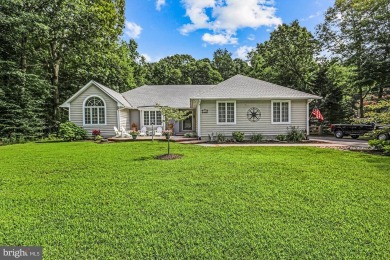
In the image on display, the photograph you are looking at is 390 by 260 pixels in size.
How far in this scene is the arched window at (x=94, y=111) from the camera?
1658 centimetres

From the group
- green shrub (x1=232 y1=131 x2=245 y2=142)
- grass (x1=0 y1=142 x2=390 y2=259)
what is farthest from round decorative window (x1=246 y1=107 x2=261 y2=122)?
grass (x1=0 y1=142 x2=390 y2=259)

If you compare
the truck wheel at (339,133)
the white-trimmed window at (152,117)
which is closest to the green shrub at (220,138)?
the white-trimmed window at (152,117)

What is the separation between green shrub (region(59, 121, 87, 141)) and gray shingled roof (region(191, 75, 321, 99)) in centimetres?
825

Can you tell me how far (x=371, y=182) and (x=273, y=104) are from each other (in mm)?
9498

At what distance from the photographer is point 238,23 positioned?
24.6 metres

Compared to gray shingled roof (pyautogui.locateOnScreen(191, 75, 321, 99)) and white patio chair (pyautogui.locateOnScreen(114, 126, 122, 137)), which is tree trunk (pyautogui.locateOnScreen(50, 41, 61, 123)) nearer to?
white patio chair (pyautogui.locateOnScreen(114, 126, 122, 137))

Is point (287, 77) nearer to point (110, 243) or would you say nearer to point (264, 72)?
point (264, 72)

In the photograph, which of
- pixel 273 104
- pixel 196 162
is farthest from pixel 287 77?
pixel 196 162

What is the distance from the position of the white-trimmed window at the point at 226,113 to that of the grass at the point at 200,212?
780cm

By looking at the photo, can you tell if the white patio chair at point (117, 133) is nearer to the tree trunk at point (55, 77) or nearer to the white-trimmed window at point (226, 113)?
the white-trimmed window at point (226, 113)

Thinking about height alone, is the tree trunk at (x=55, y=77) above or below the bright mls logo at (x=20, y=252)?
above

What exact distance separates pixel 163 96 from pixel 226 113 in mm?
8169

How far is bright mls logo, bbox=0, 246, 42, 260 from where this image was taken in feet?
9.63

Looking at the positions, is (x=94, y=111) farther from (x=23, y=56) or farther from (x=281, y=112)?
(x=281, y=112)
